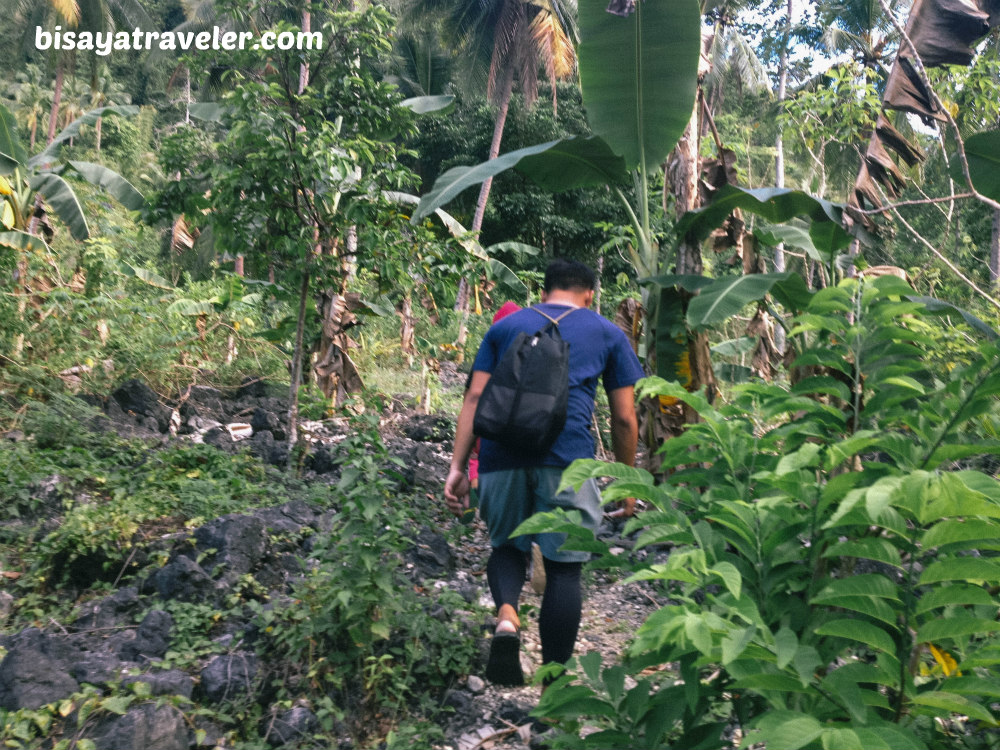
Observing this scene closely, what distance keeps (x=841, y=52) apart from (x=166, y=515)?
988 inches

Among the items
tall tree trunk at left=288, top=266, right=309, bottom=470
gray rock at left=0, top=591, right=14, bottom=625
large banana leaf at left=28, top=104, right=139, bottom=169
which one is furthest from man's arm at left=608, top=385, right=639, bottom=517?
large banana leaf at left=28, top=104, right=139, bottom=169

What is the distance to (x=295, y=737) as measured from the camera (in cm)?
283

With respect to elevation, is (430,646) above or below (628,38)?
below

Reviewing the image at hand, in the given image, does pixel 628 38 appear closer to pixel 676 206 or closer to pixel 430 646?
pixel 676 206

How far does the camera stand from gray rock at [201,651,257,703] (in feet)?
9.86

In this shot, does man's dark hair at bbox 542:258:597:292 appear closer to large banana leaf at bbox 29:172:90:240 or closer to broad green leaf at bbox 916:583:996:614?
broad green leaf at bbox 916:583:996:614

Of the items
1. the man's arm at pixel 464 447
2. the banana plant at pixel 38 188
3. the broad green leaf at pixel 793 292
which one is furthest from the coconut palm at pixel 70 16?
the man's arm at pixel 464 447

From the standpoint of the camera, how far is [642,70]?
4992 millimetres

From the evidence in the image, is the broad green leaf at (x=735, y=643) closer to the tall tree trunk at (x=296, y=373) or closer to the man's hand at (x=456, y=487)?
the man's hand at (x=456, y=487)

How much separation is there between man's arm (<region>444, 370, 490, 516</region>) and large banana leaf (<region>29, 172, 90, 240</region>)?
7.17 m

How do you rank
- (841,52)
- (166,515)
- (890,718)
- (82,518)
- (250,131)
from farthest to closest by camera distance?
→ (841,52) < (250,131) < (166,515) < (82,518) < (890,718)

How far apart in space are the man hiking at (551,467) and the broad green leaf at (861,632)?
132cm

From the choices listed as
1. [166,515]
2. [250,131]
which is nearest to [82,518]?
[166,515]

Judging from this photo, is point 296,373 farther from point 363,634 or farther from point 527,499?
point 527,499
